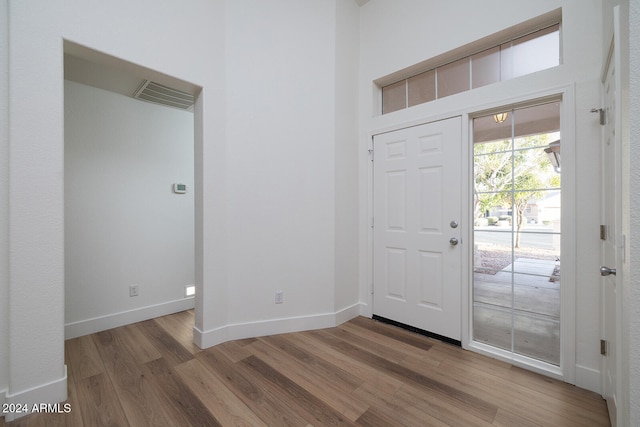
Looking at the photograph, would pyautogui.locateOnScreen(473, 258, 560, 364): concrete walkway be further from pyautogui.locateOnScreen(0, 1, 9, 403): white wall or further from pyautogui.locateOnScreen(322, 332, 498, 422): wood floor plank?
pyautogui.locateOnScreen(0, 1, 9, 403): white wall

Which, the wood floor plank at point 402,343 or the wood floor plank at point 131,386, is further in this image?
the wood floor plank at point 402,343

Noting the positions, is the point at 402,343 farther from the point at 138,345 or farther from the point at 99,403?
the point at 138,345

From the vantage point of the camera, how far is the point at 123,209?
2.84 metres

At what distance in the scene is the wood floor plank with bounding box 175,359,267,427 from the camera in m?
1.51

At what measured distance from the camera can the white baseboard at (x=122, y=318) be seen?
8.24ft

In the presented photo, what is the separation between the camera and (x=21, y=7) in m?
1.52

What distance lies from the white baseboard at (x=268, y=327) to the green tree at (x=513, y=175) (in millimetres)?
1711

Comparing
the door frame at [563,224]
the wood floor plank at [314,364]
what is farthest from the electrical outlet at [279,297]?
the door frame at [563,224]

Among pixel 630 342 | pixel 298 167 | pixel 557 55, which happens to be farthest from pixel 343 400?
pixel 557 55

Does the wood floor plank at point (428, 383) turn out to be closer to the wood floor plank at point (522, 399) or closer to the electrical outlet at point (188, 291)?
the wood floor plank at point (522, 399)

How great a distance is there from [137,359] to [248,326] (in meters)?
0.88

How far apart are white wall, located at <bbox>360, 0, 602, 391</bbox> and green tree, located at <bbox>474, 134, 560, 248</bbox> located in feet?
0.78

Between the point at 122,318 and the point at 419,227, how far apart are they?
10.5 feet

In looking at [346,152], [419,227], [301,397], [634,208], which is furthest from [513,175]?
[301,397]
